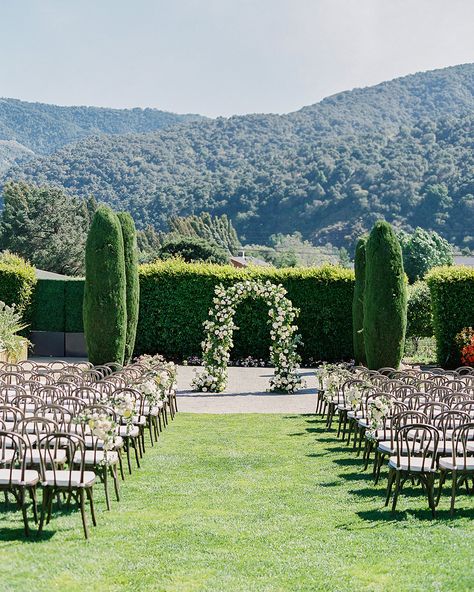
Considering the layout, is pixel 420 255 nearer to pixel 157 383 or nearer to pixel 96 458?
pixel 157 383

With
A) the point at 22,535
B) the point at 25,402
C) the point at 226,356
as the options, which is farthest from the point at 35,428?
the point at 226,356

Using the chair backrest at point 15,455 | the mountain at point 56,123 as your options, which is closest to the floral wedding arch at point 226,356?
the chair backrest at point 15,455

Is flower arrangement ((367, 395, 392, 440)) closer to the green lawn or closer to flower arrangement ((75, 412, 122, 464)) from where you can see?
the green lawn

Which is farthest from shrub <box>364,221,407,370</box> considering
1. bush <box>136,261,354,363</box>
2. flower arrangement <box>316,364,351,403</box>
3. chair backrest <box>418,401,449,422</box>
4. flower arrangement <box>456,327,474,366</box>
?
chair backrest <box>418,401,449,422</box>

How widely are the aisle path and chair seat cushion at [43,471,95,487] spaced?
8173 mm

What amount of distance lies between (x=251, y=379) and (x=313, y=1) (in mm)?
8977

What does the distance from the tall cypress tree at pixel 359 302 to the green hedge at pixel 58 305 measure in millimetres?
8808

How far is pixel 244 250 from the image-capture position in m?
76.2

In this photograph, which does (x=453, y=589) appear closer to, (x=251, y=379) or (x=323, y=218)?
(x=251, y=379)

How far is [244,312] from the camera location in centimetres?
2362

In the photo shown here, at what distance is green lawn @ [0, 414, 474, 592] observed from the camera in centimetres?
538

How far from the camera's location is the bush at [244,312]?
23422 mm

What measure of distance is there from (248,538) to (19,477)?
192 cm

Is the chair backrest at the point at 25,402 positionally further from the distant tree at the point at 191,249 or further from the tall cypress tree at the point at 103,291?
the distant tree at the point at 191,249
